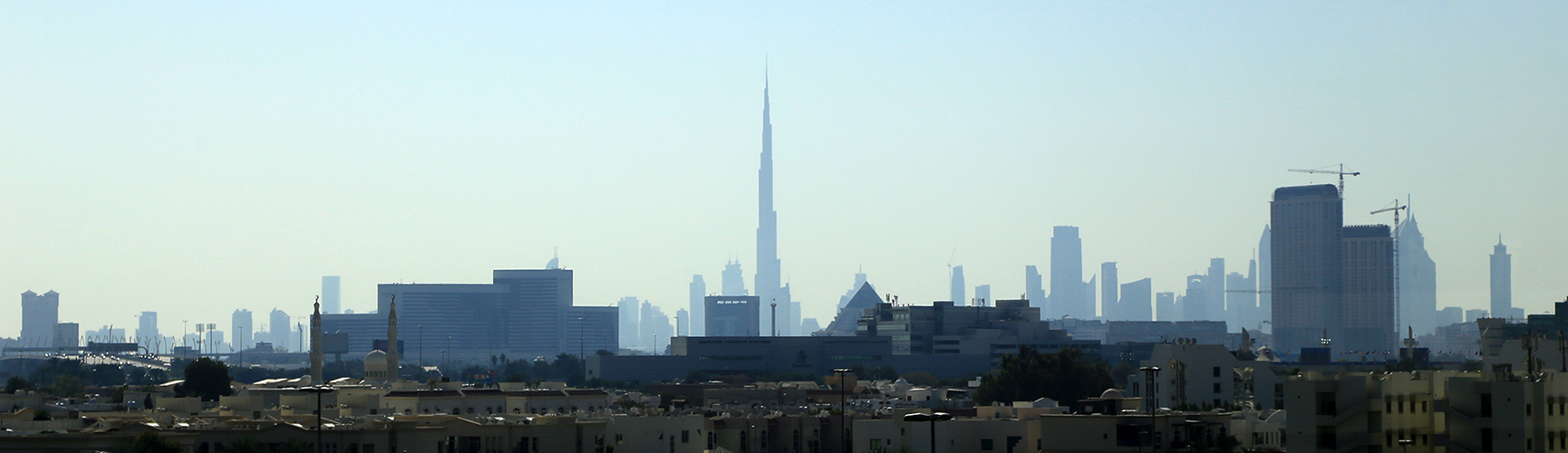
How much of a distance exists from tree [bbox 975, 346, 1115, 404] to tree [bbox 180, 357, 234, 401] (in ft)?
224

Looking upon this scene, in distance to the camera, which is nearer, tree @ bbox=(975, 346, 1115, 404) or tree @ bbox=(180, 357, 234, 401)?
tree @ bbox=(975, 346, 1115, 404)

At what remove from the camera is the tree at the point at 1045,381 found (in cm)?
16750

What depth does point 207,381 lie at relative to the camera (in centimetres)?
18038

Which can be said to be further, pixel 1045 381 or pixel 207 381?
pixel 207 381

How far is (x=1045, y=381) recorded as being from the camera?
552 feet

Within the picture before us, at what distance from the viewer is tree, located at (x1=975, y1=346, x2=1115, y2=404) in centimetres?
16750

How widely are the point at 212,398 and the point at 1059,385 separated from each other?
75285 mm

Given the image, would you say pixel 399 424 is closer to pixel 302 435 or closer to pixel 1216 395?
pixel 302 435

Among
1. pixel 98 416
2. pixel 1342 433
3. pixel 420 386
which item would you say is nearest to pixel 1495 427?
pixel 1342 433

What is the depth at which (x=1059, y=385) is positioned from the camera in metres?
169

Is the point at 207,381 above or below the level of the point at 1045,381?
below

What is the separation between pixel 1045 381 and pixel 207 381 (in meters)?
75.6

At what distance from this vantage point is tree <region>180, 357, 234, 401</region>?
584ft

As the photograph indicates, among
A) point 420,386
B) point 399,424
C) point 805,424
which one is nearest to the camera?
point 399,424
